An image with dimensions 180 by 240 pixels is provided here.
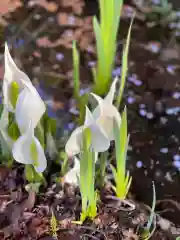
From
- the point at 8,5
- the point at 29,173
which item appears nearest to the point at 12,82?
Result: the point at 29,173

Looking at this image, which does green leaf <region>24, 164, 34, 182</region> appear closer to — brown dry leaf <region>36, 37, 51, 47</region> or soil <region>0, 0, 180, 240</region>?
soil <region>0, 0, 180, 240</region>

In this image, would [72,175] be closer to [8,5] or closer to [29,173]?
[29,173]

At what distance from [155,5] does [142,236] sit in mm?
528

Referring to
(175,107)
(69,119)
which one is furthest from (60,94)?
(175,107)

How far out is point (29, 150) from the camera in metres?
0.67

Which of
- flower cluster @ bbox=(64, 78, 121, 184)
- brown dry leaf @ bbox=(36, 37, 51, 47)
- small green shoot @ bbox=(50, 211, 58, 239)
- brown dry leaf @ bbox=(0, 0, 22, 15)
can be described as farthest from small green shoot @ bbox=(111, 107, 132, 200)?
brown dry leaf @ bbox=(0, 0, 22, 15)

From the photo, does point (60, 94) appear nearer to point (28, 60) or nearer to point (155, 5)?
point (28, 60)

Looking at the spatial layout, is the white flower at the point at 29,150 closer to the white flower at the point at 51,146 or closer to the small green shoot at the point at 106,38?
the white flower at the point at 51,146

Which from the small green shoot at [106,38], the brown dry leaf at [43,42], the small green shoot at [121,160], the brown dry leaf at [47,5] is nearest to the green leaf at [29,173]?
the small green shoot at [121,160]

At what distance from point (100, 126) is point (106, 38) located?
0.75 feet

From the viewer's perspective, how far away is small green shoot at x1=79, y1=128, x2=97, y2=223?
647 mm

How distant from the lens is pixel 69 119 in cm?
90

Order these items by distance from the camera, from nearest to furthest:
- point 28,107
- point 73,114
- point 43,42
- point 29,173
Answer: point 28,107, point 29,173, point 73,114, point 43,42

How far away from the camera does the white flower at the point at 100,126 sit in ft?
2.12
